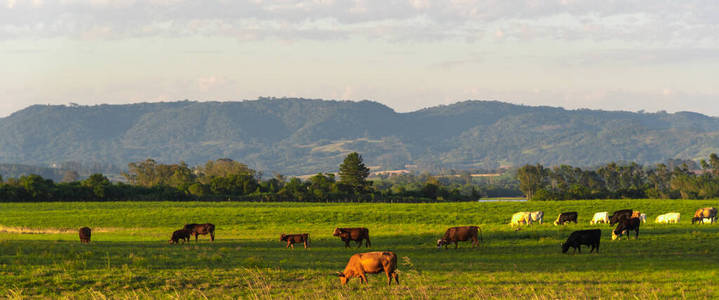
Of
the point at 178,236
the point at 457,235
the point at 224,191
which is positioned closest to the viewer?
the point at 457,235

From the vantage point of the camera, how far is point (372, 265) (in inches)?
956

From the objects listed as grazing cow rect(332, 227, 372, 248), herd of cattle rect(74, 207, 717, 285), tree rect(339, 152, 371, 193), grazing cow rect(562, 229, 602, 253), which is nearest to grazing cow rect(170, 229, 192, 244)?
herd of cattle rect(74, 207, 717, 285)

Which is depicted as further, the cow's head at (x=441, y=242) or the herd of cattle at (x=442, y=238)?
the cow's head at (x=441, y=242)

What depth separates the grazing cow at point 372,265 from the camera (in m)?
24.1

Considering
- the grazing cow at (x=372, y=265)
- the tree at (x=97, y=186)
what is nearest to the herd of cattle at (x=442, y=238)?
the grazing cow at (x=372, y=265)

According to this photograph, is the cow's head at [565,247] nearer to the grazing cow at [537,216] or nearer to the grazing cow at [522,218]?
the grazing cow at [522,218]

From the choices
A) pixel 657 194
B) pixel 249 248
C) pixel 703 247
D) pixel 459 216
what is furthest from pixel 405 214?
pixel 657 194

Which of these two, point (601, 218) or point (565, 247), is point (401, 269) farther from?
point (601, 218)

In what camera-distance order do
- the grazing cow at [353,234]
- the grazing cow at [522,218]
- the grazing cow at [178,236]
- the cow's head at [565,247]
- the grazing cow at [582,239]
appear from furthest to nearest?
the grazing cow at [522,218]
the grazing cow at [178,236]
the grazing cow at [353,234]
the cow's head at [565,247]
the grazing cow at [582,239]

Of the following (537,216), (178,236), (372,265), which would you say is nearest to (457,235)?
(372,265)

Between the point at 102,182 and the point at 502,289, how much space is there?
11642 centimetres

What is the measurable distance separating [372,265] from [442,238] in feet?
62.5

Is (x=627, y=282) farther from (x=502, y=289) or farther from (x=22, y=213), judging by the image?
(x=22, y=213)

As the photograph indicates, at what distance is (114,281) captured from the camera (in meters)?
25.2
